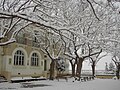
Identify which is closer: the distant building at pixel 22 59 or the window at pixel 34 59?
the distant building at pixel 22 59

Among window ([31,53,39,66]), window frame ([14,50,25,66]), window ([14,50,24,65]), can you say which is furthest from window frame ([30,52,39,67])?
window ([14,50,24,65])

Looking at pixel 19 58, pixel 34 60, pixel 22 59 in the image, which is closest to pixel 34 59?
pixel 34 60

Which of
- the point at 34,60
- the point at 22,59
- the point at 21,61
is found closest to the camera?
the point at 21,61

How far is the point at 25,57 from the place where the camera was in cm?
4056

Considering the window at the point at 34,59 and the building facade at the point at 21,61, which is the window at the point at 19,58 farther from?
the window at the point at 34,59

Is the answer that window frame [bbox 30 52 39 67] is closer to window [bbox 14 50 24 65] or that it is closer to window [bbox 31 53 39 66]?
window [bbox 31 53 39 66]

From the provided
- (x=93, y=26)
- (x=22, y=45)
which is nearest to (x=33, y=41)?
(x=22, y=45)

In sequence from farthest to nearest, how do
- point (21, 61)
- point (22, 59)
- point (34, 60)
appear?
1. point (34, 60)
2. point (22, 59)
3. point (21, 61)

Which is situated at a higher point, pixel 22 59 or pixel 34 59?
pixel 34 59

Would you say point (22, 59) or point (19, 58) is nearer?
point (19, 58)

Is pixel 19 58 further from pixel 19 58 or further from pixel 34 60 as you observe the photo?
pixel 34 60

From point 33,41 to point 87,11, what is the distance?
58.3 ft

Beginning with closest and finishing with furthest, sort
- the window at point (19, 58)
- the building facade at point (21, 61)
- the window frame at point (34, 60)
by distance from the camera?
the building facade at point (21, 61) → the window at point (19, 58) → the window frame at point (34, 60)

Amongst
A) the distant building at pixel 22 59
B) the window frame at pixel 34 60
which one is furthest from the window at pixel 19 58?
the window frame at pixel 34 60
